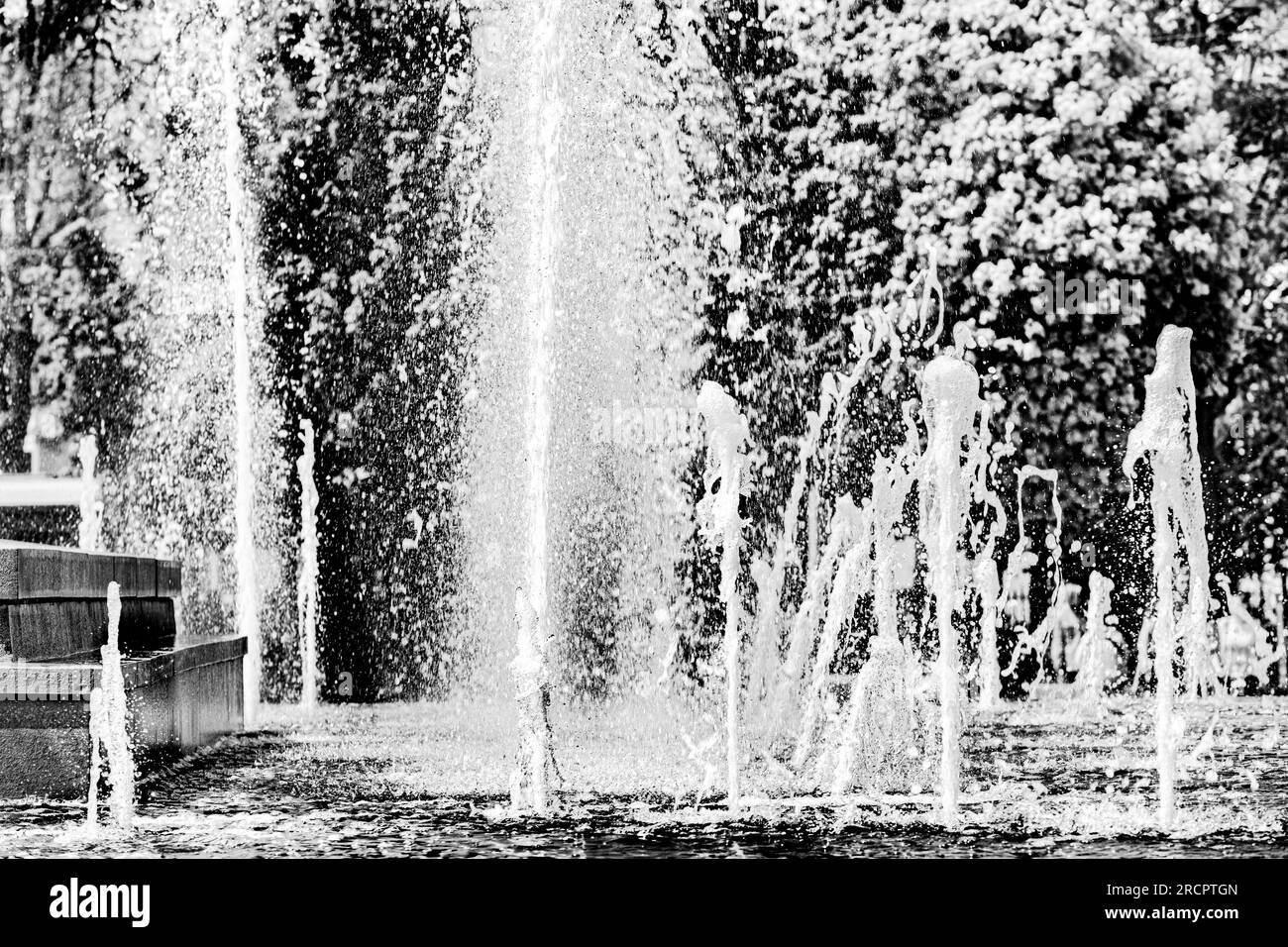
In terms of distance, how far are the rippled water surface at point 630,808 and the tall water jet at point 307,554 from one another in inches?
233

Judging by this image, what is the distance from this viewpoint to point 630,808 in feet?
27.2

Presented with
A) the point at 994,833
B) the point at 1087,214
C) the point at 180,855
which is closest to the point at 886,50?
the point at 1087,214

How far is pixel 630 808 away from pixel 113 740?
7.88ft

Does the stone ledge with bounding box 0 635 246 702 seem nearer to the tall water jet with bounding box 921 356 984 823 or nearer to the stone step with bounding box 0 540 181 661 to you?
the stone step with bounding box 0 540 181 661

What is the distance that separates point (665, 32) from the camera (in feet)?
60.8

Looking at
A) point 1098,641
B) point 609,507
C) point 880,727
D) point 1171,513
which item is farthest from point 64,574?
point 1098,641

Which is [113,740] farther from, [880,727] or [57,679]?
[880,727]

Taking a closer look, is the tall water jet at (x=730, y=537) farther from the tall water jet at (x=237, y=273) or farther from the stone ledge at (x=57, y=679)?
the tall water jet at (x=237, y=273)

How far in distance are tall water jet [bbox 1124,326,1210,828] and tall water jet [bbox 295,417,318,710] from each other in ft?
25.2

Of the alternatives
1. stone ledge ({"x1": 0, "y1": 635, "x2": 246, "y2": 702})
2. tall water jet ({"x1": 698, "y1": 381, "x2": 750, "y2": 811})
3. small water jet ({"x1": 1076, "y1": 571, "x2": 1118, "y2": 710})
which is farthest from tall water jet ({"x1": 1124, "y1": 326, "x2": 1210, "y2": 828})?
stone ledge ({"x1": 0, "y1": 635, "x2": 246, "y2": 702})

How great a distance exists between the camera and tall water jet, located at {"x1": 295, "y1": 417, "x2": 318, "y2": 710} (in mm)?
17750

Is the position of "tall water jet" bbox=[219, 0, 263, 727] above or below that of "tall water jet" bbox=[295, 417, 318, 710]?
above
